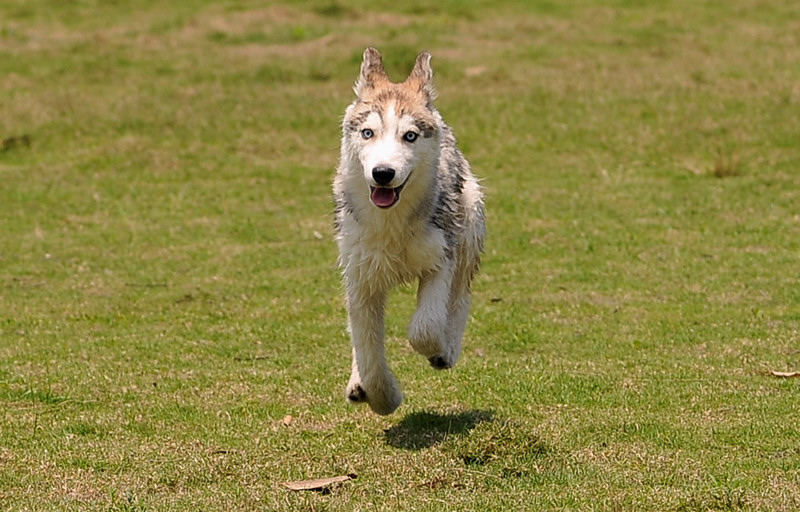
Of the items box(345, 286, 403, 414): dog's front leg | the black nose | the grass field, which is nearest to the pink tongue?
the black nose

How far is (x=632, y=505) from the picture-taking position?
657 cm

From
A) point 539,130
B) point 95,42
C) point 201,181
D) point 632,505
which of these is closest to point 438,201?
point 632,505

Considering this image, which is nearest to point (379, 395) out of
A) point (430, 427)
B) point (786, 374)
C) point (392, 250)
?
point (430, 427)

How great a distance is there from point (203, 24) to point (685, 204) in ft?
39.3

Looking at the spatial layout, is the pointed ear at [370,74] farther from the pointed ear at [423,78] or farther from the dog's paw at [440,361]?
the dog's paw at [440,361]

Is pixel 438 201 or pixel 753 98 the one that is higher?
pixel 438 201

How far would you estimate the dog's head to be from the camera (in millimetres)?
7031

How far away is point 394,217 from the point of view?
7551 millimetres

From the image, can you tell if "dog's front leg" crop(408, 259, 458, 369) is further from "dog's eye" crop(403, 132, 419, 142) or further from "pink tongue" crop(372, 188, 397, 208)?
"dog's eye" crop(403, 132, 419, 142)

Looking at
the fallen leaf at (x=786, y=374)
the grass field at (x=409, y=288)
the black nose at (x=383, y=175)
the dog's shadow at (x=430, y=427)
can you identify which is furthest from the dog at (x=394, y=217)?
the fallen leaf at (x=786, y=374)

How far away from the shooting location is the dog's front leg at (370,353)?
7883mm

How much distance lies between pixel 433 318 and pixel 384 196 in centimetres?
83

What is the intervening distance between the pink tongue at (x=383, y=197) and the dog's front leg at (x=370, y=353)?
3.02ft

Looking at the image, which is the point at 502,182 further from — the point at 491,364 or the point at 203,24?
the point at 203,24
